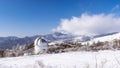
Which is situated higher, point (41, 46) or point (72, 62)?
point (41, 46)

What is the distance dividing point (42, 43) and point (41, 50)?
1650mm

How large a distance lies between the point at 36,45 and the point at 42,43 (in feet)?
5.28

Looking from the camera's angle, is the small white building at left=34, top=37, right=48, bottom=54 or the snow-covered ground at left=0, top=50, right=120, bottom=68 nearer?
the snow-covered ground at left=0, top=50, right=120, bottom=68

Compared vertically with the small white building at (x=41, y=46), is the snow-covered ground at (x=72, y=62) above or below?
below

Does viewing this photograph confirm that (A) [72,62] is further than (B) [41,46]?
No

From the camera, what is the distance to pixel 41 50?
148 feet

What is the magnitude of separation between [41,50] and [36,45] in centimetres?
225

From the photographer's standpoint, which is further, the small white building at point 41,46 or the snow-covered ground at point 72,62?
the small white building at point 41,46

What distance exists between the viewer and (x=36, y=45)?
154 ft

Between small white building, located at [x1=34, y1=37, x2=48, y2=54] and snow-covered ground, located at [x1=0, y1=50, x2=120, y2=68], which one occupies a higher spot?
small white building, located at [x1=34, y1=37, x2=48, y2=54]

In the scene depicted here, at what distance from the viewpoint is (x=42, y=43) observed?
46094mm
